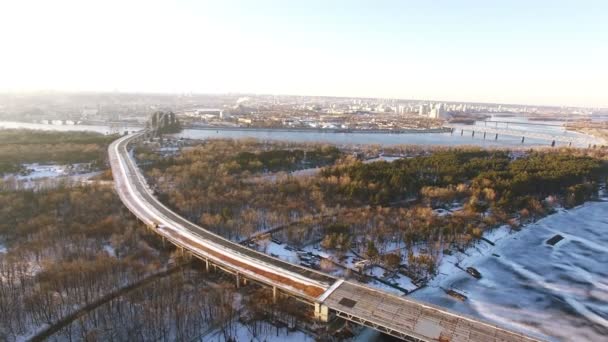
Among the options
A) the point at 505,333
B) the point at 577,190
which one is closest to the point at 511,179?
the point at 577,190

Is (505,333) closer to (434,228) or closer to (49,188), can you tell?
(434,228)

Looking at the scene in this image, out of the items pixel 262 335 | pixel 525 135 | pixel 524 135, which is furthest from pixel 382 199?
pixel 525 135

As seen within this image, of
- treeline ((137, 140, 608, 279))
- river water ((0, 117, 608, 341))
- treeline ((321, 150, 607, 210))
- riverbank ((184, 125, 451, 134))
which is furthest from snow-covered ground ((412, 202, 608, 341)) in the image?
riverbank ((184, 125, 451, 134))

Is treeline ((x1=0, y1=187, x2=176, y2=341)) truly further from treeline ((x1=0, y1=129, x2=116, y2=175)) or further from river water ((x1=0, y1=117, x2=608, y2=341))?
treeline ((x1=0, y1=129, x2=116, y2=175))

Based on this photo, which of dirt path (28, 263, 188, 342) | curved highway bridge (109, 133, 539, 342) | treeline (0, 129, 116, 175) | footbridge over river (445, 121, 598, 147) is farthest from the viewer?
footbridge over river (445, 121, 598, 147)

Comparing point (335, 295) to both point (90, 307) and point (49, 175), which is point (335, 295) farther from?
point (49, 175)

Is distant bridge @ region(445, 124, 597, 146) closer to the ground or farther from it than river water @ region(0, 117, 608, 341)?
farther from it
